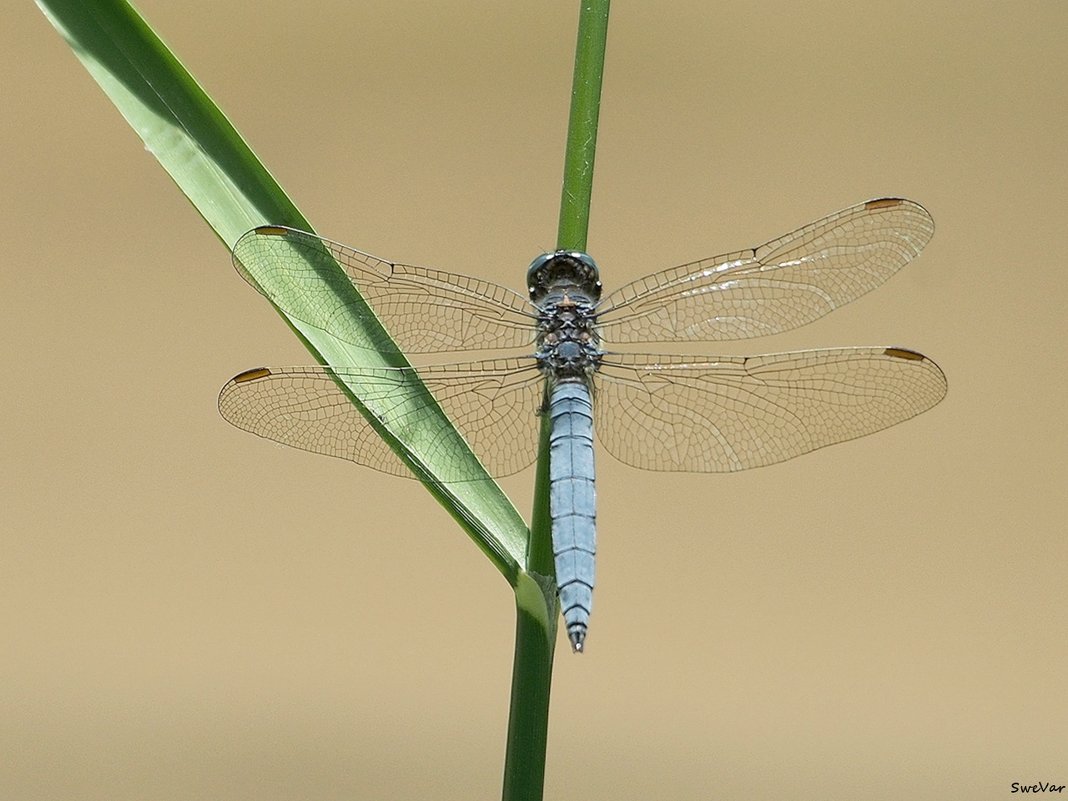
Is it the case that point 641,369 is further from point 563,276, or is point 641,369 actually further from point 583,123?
point 583,123

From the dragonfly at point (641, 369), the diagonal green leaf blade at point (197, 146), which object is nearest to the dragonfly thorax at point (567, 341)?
the dragonfly at point (641, 369)

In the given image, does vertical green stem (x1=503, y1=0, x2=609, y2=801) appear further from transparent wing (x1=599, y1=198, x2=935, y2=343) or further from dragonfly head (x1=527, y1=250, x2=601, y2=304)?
transparent wing (x1=599, y1=198, x2=935, y2=343)

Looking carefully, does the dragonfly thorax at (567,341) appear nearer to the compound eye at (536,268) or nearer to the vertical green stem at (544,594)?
the compound eye at (536,268)

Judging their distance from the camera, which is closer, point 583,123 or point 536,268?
point 583,123

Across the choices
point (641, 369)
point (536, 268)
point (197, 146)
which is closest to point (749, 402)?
point (641, 369)

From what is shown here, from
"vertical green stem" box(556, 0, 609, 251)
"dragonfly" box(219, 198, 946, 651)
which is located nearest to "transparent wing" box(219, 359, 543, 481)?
"dragonfly" box(219, 198, 946, 651)
